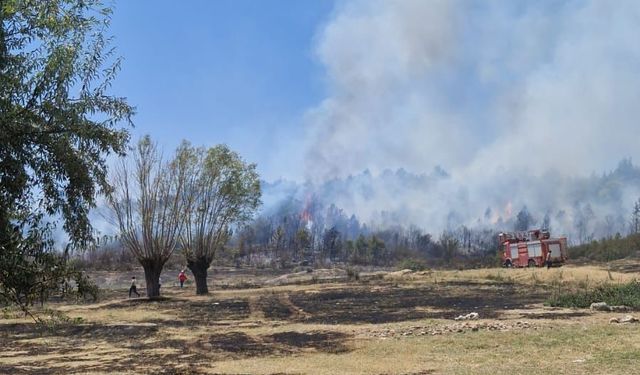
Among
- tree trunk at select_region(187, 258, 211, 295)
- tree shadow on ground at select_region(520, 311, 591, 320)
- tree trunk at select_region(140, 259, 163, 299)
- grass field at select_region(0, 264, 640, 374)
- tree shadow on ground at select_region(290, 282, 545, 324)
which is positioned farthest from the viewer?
tree trunk at select_region(187, 258, 211, 295)

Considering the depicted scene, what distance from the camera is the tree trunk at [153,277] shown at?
1546 inches

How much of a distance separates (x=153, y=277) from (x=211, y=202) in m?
8.71

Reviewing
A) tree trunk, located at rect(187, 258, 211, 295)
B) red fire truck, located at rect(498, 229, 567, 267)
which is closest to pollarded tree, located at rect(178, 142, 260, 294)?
tree trunk, located at rect(187, 258, 211, 295)

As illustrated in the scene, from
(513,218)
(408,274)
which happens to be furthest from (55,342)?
(513,218)

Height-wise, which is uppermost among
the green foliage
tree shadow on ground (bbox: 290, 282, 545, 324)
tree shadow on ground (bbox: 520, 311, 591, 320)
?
the green foliage

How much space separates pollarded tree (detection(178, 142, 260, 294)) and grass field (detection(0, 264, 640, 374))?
47.5 feet

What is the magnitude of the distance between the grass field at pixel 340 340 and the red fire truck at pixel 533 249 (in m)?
24.7

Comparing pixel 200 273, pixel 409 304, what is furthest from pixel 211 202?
pixel 409 304

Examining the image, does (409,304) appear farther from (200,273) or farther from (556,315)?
(200,273)

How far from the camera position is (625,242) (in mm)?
63125

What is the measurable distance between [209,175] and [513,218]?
554ft

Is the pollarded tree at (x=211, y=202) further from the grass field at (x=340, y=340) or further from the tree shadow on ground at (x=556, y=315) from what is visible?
the tree shadow on ground at (x=556, y=315)

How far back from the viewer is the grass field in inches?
485

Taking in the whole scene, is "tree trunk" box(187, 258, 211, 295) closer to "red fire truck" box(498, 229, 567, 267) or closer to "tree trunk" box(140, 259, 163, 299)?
"tree trunk" box(140, 259, 163, 299)
